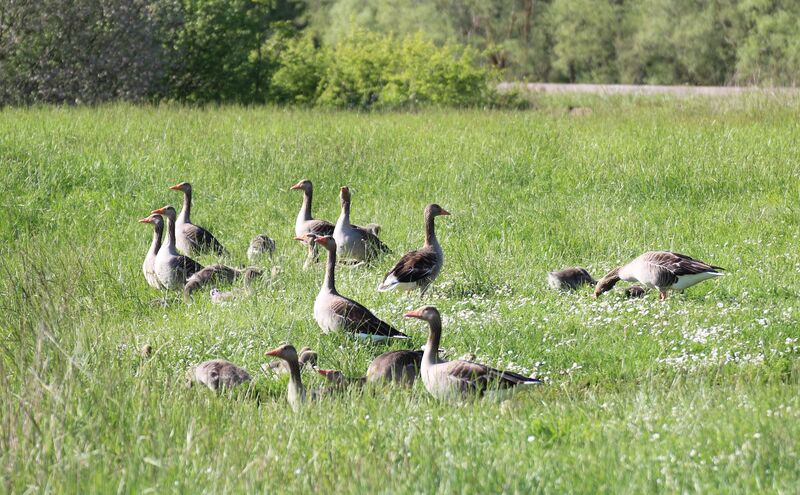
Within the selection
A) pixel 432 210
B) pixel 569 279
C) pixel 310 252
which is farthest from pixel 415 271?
pixel 310 252

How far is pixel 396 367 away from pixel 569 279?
3338mm

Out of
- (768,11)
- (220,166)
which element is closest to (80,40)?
(220,166)

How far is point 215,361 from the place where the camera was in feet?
27.4

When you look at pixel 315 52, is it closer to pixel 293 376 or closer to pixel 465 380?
pixel 293 376

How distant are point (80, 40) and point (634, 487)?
2486 cm

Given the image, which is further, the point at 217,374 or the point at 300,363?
the point at 300,363

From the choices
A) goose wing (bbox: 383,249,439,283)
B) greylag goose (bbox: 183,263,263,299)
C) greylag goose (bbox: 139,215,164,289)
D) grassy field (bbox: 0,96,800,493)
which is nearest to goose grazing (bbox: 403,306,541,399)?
grassy field (bbox: 0,96,800,493)

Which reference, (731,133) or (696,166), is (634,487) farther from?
(731,133)

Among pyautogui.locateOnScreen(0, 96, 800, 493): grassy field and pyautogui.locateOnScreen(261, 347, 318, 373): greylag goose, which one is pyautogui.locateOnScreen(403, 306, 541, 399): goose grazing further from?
pyautogui.locateOnScreen(261, 347, 318, 373): greylag goose

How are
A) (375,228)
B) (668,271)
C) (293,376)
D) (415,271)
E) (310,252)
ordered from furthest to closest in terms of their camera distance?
(375,228) → (310,252) → (415,271) → (668,271) → (293,376)

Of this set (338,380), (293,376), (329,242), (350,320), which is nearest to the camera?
(293,376)

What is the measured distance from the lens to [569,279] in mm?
10828

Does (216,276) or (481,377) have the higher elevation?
(481,377)

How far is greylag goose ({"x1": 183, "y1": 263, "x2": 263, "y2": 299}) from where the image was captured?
1106 cm
